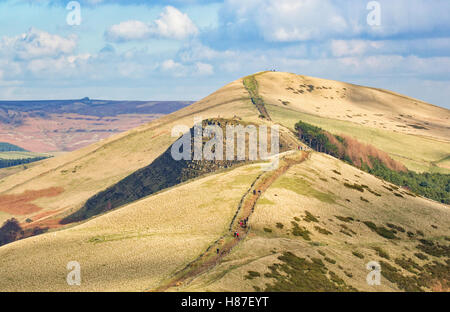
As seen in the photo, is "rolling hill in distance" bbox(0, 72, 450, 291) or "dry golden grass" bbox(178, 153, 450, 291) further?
"dry golden grass" bbox(178, 153, 450, 291)

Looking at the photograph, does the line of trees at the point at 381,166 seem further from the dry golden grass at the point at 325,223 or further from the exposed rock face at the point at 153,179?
the dry golden grass at the point at 325,223

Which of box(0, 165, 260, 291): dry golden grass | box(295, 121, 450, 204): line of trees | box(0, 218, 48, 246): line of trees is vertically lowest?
box(0, 218, 48, 246): line of trees

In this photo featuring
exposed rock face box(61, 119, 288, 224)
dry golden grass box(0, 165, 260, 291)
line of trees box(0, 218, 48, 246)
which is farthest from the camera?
exposed rock face box(61, 119, 288, 224)

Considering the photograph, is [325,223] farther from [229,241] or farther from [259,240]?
[229,241]

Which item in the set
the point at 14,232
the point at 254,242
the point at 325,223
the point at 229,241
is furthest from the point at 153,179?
the point at 254,242

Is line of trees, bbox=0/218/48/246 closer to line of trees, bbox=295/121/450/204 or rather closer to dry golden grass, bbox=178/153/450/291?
dry golden grass, bbox=178/153/450/291

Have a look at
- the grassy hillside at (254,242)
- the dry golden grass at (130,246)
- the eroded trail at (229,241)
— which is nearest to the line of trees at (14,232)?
the dry golden grass at (130,246)

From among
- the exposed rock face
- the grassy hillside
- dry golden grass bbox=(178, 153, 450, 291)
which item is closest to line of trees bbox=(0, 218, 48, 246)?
the exposed rock face
